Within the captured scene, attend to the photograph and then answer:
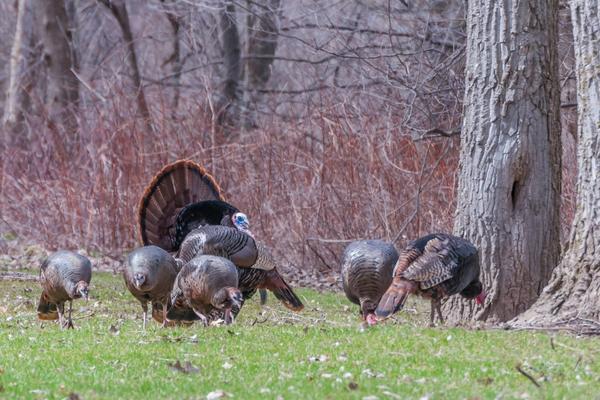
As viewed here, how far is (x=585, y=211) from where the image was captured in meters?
9.34

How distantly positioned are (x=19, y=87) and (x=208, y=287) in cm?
1719

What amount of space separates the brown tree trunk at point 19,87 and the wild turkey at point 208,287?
14.0 metres

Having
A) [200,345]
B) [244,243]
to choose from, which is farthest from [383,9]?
[200,345]

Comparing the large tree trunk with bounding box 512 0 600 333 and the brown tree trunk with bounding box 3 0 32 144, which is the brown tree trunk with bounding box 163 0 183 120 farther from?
the large tree trunk with bounding box 512 0 600 333

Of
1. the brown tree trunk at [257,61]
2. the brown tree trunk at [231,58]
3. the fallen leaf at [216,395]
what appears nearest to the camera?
the fallen leaf at [216,395]

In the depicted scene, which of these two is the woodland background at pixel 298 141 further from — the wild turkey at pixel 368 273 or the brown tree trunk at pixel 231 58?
the wild turkey at pixel 368 273

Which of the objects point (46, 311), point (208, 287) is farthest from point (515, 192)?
point (46, 311)

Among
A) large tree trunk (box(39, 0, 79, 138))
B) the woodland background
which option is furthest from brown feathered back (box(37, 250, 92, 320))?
large tree trunk (box(39, 0, 79, 138))

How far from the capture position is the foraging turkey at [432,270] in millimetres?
9359

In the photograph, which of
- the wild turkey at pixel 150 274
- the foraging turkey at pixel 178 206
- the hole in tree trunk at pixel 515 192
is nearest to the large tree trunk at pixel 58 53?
the foraging turkey at pixel 178 206

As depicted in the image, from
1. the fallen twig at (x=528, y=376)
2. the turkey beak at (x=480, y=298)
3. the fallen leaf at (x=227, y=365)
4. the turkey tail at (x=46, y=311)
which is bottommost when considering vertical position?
the turkey tail at (x=46, y=311)

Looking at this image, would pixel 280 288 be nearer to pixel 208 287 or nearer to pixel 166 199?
pixel 208 287

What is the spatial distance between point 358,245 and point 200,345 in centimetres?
215

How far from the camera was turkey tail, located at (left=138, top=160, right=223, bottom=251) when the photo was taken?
43.2ft
